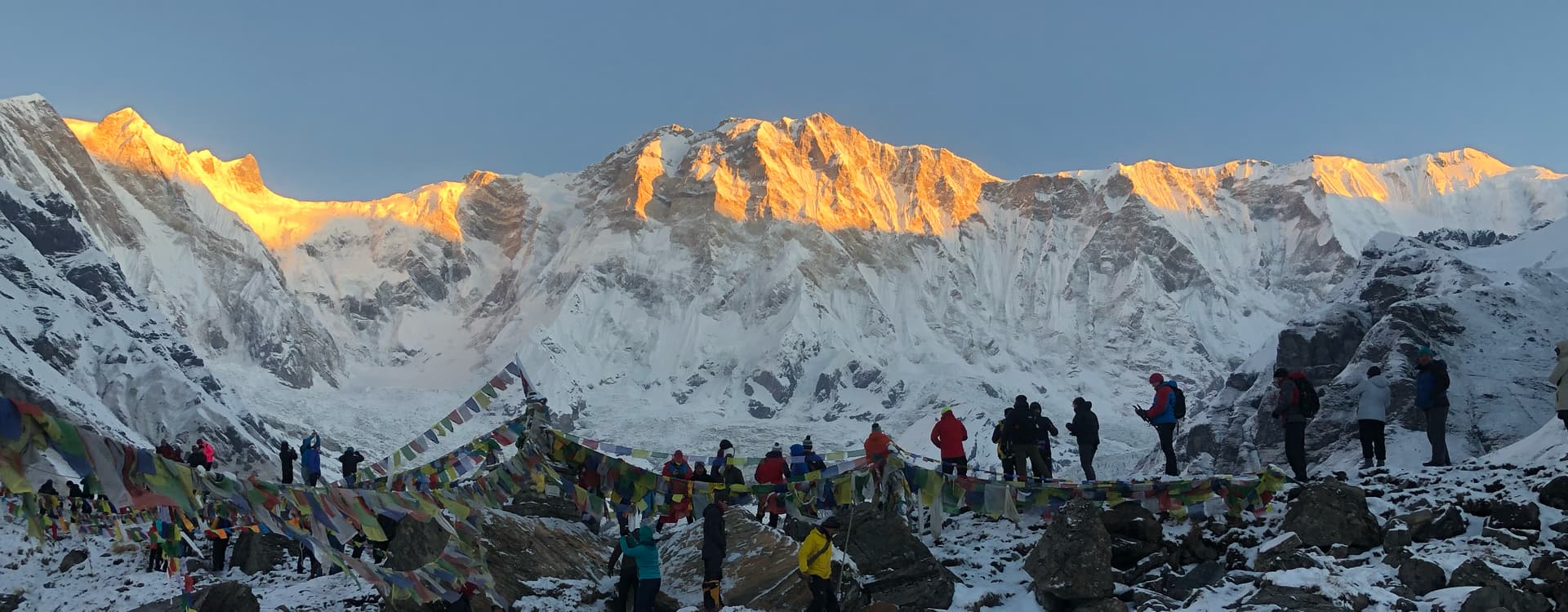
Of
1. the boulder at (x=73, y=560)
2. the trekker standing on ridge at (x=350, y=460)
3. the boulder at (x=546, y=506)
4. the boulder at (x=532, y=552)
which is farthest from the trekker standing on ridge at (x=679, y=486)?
the boulder at (x=73, y=560)

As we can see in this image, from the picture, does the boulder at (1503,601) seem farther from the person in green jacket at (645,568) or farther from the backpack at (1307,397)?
the person in green jacket at (645,568)

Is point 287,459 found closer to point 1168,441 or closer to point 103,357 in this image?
point 1168,441

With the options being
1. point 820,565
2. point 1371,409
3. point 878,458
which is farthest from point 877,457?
point 1371,409

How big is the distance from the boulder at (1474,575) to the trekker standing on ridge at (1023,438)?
24.4 feet

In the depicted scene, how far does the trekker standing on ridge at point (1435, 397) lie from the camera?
61.1 ft

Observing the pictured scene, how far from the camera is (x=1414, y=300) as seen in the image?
62094mm

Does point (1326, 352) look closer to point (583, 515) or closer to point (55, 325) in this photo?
point (583, 515)

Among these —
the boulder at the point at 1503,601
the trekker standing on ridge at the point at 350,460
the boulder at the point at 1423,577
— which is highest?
the trekker standing on ridge at the point at 350,460

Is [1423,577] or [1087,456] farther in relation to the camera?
[1087,456]

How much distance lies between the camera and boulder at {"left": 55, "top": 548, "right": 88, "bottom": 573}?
23.3m

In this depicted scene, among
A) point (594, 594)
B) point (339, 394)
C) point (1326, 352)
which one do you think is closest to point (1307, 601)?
point (594, 594)

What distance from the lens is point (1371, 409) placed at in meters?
19.2

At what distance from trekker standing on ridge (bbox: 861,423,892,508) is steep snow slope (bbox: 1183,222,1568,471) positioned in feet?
96.6

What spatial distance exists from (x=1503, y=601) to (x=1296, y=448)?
633cm
